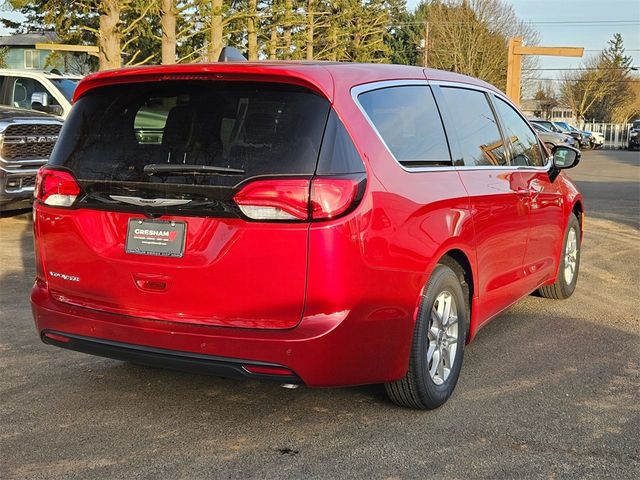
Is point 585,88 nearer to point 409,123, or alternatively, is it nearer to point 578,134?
point 578,134

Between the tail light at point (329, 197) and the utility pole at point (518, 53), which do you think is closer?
the tail light at point (329, 197)

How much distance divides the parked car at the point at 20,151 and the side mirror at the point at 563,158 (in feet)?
19.8

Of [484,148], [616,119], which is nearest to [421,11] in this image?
[616,119]

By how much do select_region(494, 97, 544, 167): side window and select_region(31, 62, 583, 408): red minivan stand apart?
1.30 m

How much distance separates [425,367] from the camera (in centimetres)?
392

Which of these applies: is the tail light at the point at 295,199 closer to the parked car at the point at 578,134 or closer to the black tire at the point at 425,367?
the black tire at the point at 425,367

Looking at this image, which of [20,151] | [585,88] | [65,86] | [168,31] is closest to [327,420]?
[20,151]

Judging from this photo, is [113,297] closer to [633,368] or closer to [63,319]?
[63,319]

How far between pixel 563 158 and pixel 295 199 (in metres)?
3.52

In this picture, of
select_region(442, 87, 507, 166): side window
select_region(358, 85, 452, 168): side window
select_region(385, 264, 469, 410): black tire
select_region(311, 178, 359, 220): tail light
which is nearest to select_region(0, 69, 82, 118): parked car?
select_region(442, 87, 507, 166): side window

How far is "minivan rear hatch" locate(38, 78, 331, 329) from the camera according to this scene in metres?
3.36

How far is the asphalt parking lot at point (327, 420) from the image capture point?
3414 millimetres

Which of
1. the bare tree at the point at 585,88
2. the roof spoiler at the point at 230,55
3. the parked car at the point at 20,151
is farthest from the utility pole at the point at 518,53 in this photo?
the bare tree at the point at 585,88

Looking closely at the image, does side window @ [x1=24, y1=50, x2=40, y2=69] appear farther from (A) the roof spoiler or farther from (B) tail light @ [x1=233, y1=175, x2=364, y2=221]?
(B) tail light @ [x1=233, y1=175, x2=364, y2=221]
